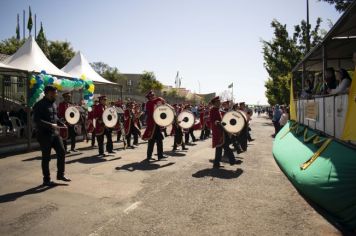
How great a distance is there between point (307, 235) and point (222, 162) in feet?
19.2

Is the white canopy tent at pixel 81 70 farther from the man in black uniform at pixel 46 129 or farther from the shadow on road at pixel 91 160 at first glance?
the man in black uniform at pixel 46 129

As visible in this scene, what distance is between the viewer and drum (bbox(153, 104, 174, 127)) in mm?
10625

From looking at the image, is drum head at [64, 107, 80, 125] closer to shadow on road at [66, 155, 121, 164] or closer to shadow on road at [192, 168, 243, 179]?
shadow on road at [66, 155, 121, 164]

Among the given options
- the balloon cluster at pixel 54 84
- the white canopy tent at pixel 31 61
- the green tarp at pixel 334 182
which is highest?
the white canopy tent at pixel 31 61

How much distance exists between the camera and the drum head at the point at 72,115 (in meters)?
12.1

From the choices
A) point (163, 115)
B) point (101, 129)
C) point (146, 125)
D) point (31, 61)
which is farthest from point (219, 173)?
point (31, 61)

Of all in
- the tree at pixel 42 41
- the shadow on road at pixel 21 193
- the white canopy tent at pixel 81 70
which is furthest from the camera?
the tree at pixel 42 41

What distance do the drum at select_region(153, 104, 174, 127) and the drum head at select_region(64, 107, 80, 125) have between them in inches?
138

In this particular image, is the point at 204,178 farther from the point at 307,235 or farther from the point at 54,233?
the point at 54,233

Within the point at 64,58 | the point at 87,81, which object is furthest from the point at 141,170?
the point at 64,58

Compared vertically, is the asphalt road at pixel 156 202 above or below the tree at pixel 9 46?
below

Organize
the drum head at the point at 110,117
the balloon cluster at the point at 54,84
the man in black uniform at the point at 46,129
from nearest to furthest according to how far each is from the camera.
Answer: the man in black uniform at the point at 46,129, the drum head at the point at 110,117, the balloon cluster at the point at 54,84

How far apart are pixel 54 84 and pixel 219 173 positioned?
952 centimetres

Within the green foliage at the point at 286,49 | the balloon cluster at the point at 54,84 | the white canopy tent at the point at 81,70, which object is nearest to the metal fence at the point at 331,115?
the balloon cluster at the point at 54,84
